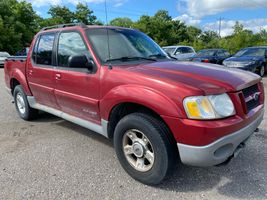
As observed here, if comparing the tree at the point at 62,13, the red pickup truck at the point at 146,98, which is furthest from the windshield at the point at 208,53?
the tree at the point at 62,13

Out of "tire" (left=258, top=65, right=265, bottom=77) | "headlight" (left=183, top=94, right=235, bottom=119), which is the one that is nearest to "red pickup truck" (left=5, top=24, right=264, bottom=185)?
"headlight" (left=183, top=94, right=235, bottom=119)

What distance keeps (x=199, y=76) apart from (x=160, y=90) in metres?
0.52

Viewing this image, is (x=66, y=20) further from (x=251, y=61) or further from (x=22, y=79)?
(x=22, y=79)

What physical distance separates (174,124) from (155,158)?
50 centimetres

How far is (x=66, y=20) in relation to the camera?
49.9 metres

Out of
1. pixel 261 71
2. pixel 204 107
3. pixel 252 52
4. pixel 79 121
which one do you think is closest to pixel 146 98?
pixel 204 107

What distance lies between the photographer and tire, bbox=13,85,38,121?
604cm

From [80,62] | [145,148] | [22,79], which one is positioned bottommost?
[145,148]

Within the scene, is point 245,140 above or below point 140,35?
below

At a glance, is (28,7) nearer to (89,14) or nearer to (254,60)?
(89,14)

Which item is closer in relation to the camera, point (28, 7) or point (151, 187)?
point (151, 187)

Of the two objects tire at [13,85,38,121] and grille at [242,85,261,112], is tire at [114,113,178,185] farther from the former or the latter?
tire at [13,85,38,121]

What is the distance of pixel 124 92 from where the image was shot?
3.47 meters

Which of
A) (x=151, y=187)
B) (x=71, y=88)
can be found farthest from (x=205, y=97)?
(x=71, y=88)
